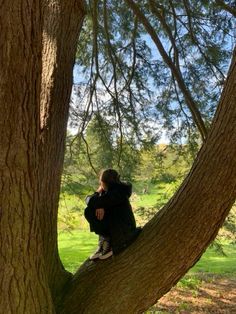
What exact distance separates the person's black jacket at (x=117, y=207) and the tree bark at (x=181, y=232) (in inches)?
11.5

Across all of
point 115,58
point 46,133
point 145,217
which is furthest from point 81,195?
point 46,133

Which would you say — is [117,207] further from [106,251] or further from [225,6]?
[225,6]

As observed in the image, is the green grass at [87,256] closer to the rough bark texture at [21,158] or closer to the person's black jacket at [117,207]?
the person's black jacket at [117,207]

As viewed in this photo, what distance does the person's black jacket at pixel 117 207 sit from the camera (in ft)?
8.71

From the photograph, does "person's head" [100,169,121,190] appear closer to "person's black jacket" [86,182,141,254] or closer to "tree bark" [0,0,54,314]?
"person's black jacket" [86,182,141,254]

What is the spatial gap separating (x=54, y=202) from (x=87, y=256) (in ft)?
24.0

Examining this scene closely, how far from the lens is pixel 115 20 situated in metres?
5.47

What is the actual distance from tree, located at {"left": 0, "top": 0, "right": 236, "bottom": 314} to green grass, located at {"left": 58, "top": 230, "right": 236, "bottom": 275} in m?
5.61

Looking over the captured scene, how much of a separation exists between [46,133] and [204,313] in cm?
415

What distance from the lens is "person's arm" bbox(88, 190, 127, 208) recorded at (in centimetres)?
275

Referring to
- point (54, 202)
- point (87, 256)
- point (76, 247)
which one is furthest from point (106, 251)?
point (76, 247)

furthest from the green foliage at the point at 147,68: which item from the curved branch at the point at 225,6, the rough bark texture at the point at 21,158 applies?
the rough bark texture at the point at 21,158

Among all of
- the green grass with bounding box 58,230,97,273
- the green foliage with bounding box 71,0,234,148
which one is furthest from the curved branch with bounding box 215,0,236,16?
the green grass with bounding box 58,230,97,273

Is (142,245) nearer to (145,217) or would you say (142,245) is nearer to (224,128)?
(224,128)
